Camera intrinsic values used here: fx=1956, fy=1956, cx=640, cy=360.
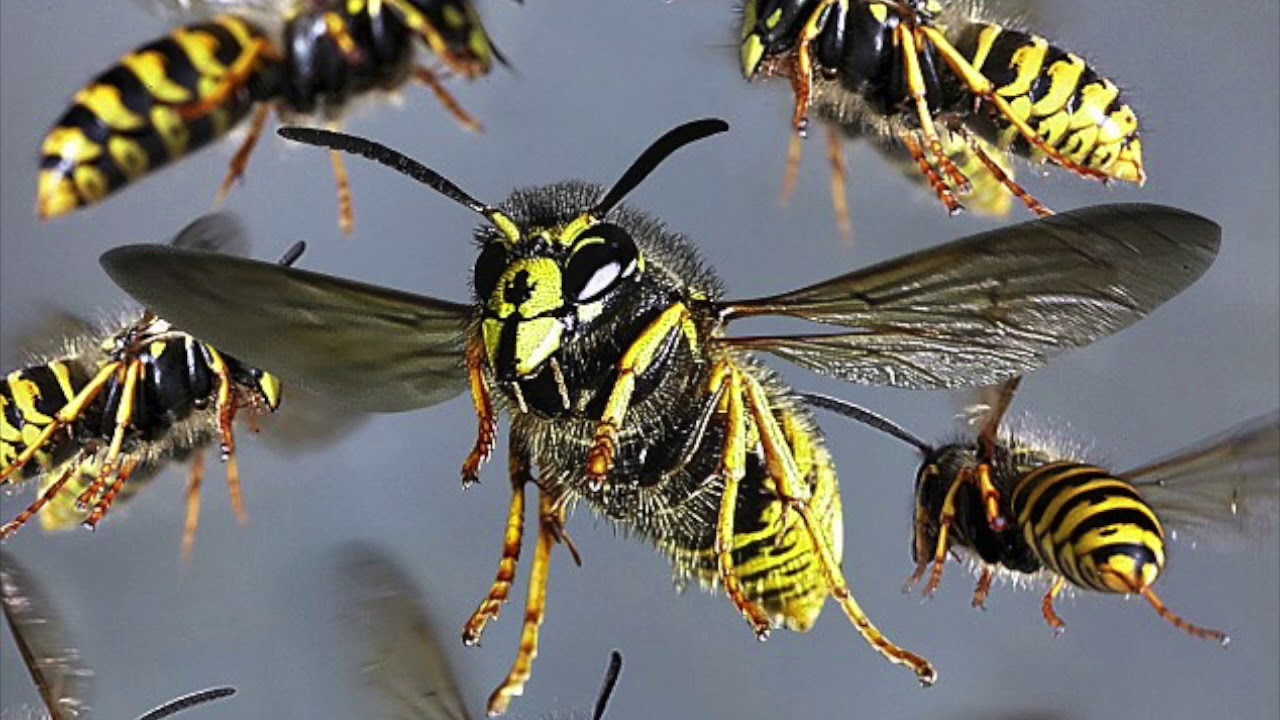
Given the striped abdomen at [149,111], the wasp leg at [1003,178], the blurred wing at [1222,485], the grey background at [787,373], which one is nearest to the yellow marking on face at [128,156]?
the striped abdomen at [149,111]

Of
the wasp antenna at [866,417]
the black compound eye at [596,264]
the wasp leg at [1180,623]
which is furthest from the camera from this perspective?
the wasp antenna at [866,417]

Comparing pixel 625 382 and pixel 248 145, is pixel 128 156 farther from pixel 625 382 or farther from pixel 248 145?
pixel 625 382

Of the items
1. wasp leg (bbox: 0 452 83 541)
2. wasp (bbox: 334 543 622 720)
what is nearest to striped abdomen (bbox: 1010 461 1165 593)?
wasp (bbox: 334 543 622 720)

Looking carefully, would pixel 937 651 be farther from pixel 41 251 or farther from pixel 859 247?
pixel 41 251

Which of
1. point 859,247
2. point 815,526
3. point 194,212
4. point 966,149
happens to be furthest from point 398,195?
point 815,526

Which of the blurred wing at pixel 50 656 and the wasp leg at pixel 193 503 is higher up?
the wasp leg at pixel 193 503

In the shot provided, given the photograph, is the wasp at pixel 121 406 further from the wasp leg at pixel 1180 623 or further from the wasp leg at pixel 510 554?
the wasp leg at pixel 1180 623

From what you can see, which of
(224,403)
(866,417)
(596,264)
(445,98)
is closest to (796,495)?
(596,264)

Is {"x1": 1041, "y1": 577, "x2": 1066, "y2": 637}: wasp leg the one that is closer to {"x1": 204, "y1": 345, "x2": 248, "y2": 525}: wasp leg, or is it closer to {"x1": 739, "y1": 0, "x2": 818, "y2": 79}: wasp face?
{"x1": 739, "y1": 0, "x2": 818, "y2": 79}: wasp face
